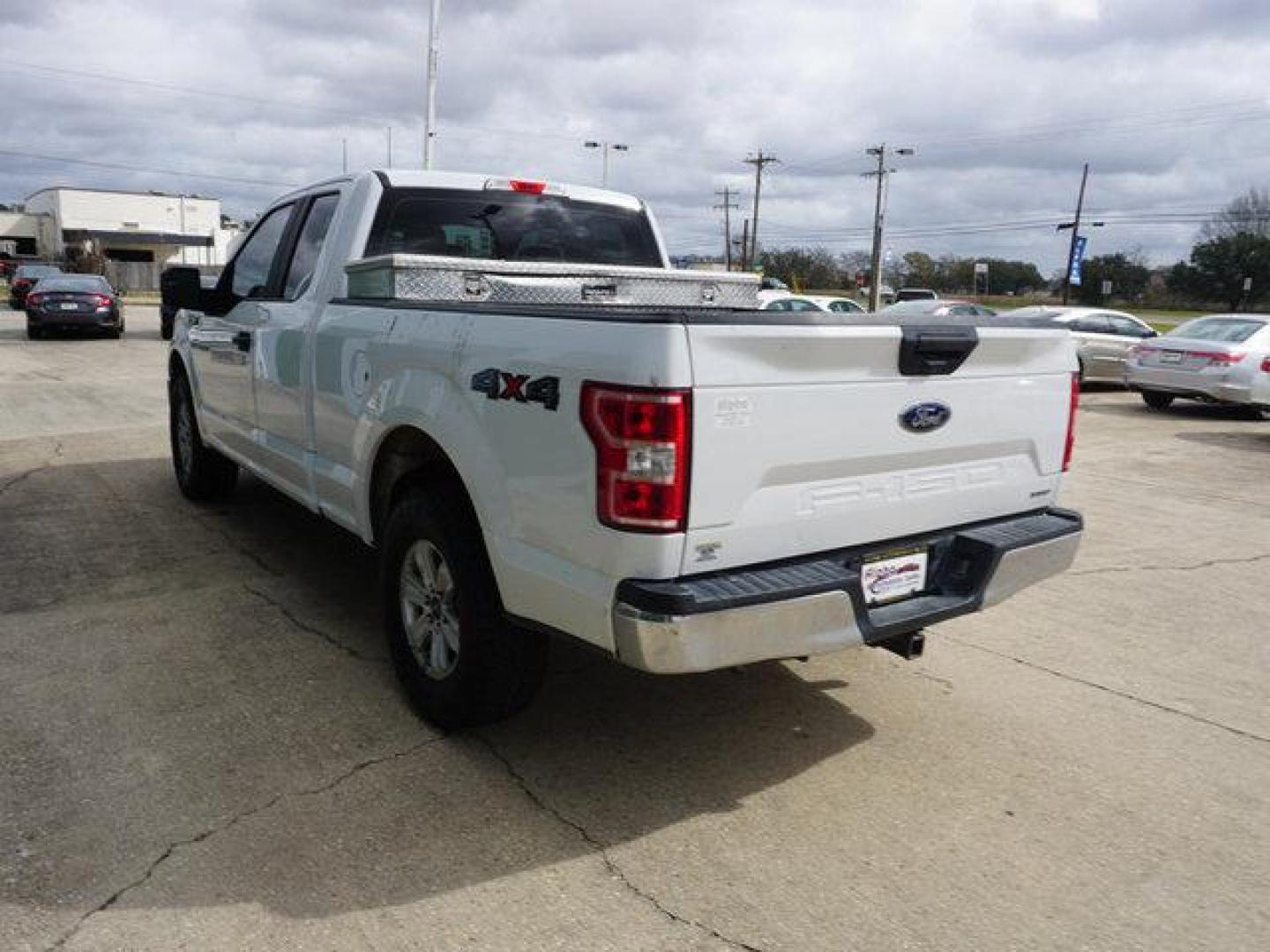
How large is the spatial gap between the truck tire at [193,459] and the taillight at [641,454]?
15.8 ft

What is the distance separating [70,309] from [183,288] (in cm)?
1938

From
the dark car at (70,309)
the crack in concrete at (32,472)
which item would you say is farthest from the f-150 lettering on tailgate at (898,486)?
the dark car at (70,309)

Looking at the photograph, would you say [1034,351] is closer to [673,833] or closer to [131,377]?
[673,833]

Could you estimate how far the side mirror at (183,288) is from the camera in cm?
568

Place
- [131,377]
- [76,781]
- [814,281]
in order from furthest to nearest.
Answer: [814,281], [131,377], [76,781]

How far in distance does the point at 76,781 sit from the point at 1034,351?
11.6 feet

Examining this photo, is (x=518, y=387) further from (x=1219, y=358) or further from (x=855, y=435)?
(x=1219, y=358)

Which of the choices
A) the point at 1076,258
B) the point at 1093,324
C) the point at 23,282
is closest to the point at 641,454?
the point at 1093,324

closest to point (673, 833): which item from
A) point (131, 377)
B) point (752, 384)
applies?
point (752, 384)

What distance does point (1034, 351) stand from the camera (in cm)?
355

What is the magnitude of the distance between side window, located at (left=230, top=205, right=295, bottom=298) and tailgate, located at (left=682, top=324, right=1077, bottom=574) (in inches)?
137

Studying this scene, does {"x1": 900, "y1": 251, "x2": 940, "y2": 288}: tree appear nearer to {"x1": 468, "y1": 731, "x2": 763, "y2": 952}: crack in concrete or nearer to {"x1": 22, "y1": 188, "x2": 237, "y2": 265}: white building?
{"x1": 22, "y1": 188, "x2": 237, "y2": 265}: white building

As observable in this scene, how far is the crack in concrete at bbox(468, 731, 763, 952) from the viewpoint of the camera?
2.55m

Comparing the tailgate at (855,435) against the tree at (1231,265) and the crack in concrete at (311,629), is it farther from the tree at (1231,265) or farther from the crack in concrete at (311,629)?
the tree at (1231,265)
